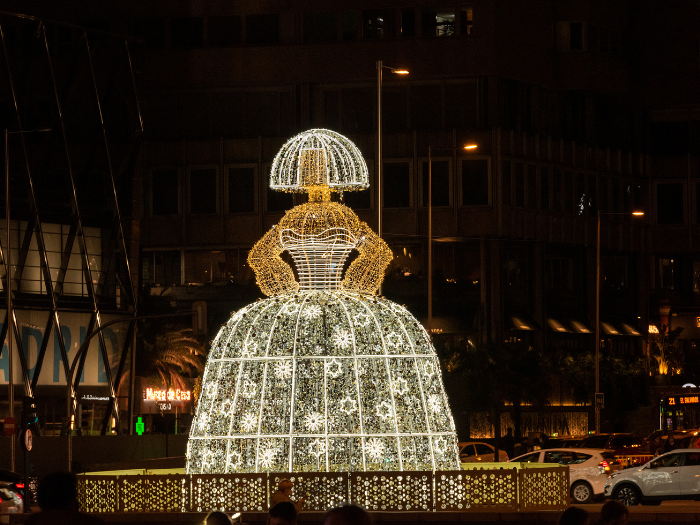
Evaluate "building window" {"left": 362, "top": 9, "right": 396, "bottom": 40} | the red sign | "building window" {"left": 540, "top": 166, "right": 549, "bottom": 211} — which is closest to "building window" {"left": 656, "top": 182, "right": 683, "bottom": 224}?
"building window" {"left": 540, "top": 166, "right": 549, "bottom": 211}

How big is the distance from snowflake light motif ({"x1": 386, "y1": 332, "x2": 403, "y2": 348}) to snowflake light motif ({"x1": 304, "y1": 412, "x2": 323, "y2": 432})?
166cm

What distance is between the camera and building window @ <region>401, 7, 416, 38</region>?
57781 mm

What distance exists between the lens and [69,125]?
6009 centimetres

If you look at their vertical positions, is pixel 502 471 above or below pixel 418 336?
below

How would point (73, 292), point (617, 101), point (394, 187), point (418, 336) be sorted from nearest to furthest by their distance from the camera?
1. point (418, 336)
2. point (73, 292)
3. point (394, 187)
4. point (617, 101)

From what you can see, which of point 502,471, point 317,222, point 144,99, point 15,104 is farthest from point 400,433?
point 144,99

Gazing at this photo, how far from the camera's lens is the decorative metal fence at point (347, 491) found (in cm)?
1977

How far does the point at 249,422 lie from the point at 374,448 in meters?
2.02

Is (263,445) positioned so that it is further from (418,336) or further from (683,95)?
(683,95)

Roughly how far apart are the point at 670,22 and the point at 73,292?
3337 centimetres

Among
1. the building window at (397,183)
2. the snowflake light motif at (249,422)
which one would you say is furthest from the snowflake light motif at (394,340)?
the building window at (397,183)

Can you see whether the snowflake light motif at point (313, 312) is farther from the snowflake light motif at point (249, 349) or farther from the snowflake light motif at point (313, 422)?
the snowflake light motif at point (313, 422)

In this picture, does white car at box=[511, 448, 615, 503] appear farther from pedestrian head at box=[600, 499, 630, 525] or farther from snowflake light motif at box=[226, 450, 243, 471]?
pedestrian head at box=[600, 499, 630, 525]

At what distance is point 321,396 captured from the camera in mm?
20578
